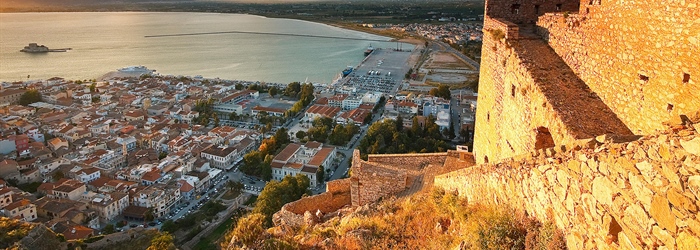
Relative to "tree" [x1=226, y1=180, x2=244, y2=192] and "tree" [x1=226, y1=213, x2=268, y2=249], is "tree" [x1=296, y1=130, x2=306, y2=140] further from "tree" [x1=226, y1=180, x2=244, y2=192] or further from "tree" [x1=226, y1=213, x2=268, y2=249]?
"tree" [x1=226, y1=213, x2=268, y2=249]

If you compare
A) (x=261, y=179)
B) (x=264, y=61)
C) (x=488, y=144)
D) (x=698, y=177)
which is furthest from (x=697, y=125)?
(x=264, y=61)

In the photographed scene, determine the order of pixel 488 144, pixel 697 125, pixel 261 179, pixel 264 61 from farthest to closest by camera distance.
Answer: pixel 264 61 → pixel 261 179 → pixel 488 144 → pixel 697 125

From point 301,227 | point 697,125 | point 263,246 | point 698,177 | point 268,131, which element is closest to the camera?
point 698,177

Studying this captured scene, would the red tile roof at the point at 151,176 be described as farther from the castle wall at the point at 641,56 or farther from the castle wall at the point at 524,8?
the castle wall at the point at 641,56

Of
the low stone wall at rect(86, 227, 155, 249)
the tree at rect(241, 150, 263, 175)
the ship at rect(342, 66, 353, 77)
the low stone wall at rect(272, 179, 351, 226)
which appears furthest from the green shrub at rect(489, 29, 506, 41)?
the ship at rect(342, 66, 353, 77)

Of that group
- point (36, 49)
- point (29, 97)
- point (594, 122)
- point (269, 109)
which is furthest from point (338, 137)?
point (36, 49)

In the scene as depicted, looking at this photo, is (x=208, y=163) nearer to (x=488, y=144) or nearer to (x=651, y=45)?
(x=488, y=144)

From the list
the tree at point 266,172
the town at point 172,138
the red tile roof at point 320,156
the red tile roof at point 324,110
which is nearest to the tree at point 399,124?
the town at point 172,138
